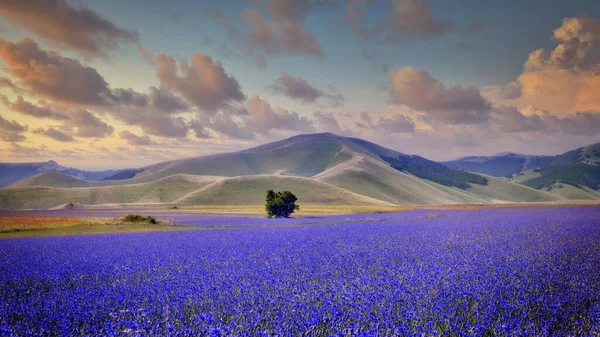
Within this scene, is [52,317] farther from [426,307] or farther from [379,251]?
[379,251]

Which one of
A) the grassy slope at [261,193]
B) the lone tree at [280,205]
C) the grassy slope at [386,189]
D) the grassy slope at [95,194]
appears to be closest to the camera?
the lone tree at [280,205]

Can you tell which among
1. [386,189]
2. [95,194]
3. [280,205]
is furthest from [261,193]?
[280,205]

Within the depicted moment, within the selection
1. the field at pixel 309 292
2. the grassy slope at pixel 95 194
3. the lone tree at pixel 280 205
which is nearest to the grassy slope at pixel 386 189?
the grassy slope at pixel 95 194

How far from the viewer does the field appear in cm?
763

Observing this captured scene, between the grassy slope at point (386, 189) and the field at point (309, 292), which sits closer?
the field at point (309, 292)

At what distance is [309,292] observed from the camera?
9.85 m

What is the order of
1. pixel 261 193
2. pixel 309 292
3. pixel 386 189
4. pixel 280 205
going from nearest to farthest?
1. pixel 309 292
2. pixel 280 205
3. pixel 261 193
4. pixel 386 189

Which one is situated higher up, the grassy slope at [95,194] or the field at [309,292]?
the grassy slope at [95,194]

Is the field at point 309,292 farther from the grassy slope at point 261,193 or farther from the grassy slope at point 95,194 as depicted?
the grassy slope at point 95,194

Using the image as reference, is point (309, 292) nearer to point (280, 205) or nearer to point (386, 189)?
point (280, 205)

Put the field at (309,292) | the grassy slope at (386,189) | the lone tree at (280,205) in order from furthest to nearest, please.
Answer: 1. the grassy slope at (386,189)
2. the lone tree at (280,205)
3. the field at (309,292)

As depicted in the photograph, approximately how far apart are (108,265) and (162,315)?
852cm

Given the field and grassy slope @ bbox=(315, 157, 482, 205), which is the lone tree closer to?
the field

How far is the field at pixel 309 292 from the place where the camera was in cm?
763
